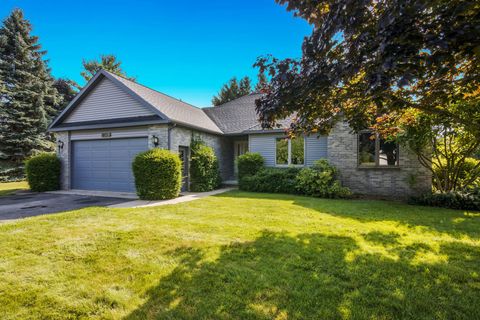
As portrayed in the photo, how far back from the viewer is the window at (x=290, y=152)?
11.8 m

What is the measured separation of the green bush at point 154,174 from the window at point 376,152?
8.21 metres

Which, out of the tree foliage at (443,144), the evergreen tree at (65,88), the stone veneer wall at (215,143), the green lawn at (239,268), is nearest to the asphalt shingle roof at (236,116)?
the stone veneer wall at (215,143)

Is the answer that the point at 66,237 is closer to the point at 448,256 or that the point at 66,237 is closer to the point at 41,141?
A: the point at 448,256

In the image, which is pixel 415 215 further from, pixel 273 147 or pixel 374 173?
pixel 273 147

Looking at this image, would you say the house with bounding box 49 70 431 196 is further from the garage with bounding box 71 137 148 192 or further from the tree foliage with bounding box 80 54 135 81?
the tree foliage with bounding box 80 54 135 81

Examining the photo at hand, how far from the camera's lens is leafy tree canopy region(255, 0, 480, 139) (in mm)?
2023

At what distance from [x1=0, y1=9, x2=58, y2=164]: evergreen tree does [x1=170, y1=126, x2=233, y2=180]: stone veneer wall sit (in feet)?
50.7

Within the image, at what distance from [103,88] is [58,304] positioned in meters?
11.3

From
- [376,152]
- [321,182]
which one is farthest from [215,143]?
[376,152]

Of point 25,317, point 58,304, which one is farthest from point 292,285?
point 25,317

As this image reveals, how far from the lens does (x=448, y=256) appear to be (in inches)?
135

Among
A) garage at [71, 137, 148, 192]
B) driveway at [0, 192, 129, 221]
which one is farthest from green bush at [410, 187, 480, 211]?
garage at [71, 137, 148, 192]

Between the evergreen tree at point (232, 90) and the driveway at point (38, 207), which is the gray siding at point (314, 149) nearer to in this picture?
the driveway at point (38, 207)

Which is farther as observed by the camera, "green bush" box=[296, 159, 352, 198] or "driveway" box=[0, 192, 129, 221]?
"green bush" box=[296, 159, 352, 198]
